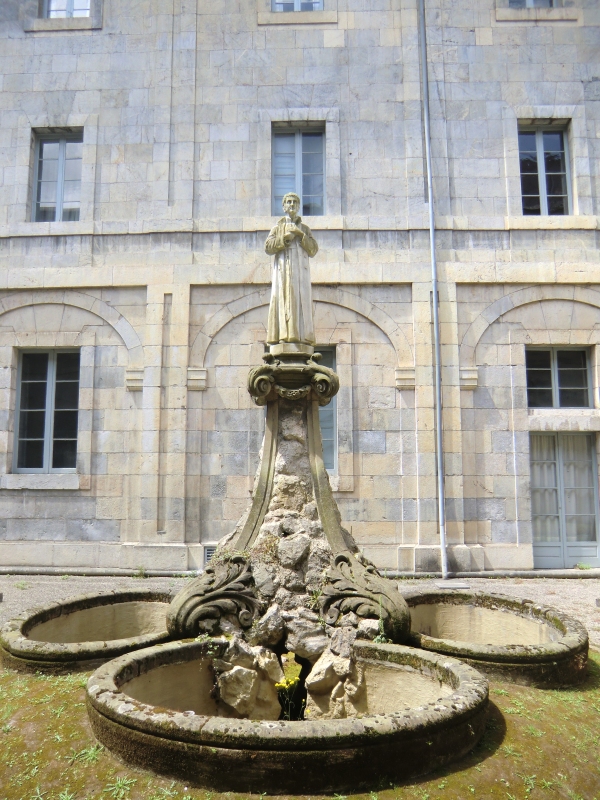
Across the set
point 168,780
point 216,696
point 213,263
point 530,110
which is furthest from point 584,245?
point 168,780

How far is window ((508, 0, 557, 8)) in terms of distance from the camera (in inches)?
456

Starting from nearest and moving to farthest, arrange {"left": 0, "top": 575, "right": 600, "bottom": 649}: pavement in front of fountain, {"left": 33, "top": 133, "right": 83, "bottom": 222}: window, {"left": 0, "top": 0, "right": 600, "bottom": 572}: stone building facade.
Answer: {"left": 0, "top": 575, "right": 600, "bottom": 649}: pavement in front of fountain < {"left": 0, "top": 0, "right": 600, "bottom": 572}: stone building facade < {"left": 33, "top": 133, "right": 83, "bottom": 222}: window

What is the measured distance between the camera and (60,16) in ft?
39.0

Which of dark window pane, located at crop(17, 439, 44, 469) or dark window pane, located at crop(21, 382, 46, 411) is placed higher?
dark window pane, located at crop(21, 382, 46, 411)

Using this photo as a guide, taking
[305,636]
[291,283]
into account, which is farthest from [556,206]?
[305,636]

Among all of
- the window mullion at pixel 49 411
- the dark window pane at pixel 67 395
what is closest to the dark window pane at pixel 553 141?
the dark window pane at pixel 67 395

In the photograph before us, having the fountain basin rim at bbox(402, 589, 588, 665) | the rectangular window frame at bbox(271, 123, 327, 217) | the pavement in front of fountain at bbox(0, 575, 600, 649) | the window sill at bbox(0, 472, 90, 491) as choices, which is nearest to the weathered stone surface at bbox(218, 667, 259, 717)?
the fountain basin rim at bbox(402, 589, 588, 665)

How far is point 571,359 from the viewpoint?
35.9 ft

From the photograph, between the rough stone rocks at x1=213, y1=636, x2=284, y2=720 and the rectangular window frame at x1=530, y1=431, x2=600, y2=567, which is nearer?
the rough stone rocks at x1=213, y1=636, x2=284, y2=720

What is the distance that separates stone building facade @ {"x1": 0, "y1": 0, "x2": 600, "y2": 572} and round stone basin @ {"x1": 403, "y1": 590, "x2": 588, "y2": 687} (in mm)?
4281

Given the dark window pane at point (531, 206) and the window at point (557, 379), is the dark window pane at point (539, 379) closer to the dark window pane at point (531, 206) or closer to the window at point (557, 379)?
the window at point (557, 379)

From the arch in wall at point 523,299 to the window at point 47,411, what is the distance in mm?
6466

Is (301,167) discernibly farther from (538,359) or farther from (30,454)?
(30,454)

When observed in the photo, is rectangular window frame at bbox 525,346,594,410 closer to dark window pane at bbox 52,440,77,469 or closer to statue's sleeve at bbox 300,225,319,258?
statue's sleeve at bbox 300,225,319,258
